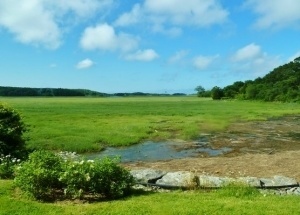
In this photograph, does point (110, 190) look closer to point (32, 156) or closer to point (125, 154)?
point (32, 156)

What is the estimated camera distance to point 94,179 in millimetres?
10414

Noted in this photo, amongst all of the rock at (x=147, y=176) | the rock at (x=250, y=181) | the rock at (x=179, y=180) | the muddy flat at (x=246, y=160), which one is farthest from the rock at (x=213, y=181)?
the muddy flat at (x=246, y=160)

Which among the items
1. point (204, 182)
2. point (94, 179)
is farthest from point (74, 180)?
point (204, 182)

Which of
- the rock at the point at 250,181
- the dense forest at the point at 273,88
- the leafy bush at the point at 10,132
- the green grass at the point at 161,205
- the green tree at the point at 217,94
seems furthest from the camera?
the green tree at the point at 217,94

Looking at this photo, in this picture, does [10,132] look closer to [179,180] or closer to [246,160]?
[179,180]

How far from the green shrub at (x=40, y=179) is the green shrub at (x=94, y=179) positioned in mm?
300

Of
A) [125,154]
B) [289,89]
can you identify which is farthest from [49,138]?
[289,89]

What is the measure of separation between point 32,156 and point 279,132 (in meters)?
30.4

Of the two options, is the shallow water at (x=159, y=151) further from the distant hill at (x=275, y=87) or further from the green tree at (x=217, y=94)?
the green tree at (x=217, y=94)

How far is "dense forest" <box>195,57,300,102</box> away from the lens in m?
119

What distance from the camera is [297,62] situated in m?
160

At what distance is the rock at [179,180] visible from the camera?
1250 centimetres

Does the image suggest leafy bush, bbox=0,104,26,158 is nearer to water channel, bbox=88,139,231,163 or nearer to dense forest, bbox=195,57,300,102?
water channel, bbox=88,139,231,163

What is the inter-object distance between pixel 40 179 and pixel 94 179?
1366 millimetres
